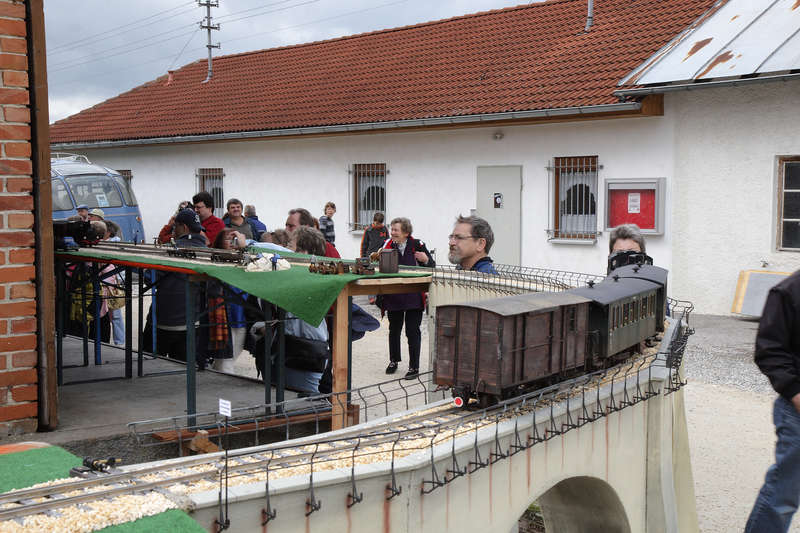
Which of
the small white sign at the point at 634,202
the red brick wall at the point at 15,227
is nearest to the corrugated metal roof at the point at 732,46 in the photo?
the small white sign at the point at 634,202

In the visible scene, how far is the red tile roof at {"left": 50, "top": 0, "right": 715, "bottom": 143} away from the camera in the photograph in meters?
17.1

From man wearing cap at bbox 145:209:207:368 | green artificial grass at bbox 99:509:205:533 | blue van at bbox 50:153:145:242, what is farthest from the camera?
blue van at bbox 50:153:145:242

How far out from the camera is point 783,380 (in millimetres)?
4230

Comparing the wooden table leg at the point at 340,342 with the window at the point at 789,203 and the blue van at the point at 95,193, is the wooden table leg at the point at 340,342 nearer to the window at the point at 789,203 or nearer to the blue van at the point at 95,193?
the window at the point at 789,203

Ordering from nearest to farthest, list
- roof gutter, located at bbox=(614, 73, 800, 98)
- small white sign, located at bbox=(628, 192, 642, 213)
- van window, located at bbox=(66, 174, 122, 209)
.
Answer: roof gutter, located at bbox=(614, 73, 800, 98), small white sign, located at bbox=(628, 192, 642, 213), van window, located at bbox=(66, 174, 122, 209)

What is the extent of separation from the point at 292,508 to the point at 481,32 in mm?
20096

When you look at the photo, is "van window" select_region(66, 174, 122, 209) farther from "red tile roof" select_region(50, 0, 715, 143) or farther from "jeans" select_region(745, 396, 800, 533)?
"jeans" select_region(745, 396, 800, 533)

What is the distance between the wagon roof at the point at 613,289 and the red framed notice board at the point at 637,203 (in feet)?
29.3

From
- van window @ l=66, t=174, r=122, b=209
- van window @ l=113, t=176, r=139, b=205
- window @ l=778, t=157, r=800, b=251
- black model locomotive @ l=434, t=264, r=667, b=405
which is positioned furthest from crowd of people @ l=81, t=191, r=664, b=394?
van window @ l=113, t=176, r=139, b=205

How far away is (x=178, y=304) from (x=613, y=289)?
4918 millimetres

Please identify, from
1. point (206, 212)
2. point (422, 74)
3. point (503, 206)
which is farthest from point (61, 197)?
point (206, 212)

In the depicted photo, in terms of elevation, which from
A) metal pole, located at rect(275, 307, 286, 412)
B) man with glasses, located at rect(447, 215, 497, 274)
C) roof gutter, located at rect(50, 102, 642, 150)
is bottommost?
metal pole, located at rect(275, 307, 286, 412)

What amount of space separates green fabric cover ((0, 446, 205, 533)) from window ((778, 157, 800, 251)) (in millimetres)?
13115

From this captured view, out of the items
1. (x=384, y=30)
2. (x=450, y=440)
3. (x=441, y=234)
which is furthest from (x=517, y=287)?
(x=384, y=30)
